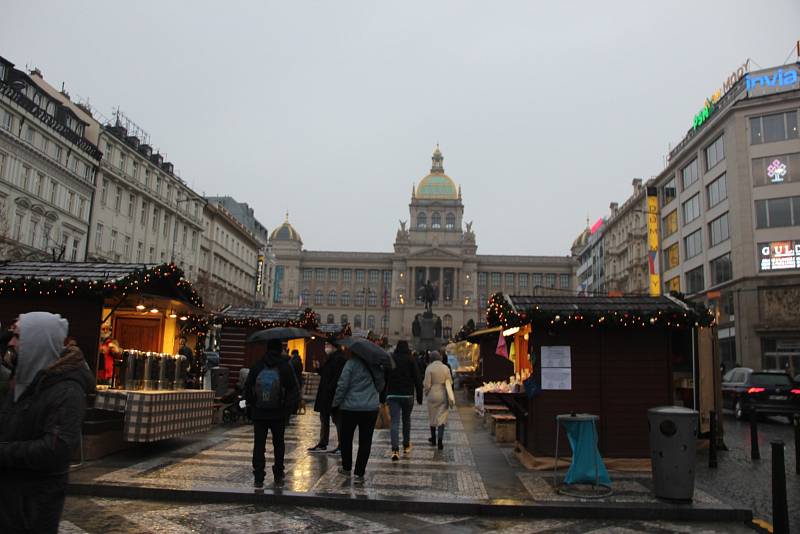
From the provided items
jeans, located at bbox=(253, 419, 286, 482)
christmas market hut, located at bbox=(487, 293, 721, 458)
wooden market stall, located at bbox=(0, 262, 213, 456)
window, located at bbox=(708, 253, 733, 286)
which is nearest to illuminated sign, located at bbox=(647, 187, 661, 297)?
window, located at bbox=(708, 253, 733, 286)

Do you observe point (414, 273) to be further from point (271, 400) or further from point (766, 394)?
point (271, 400)

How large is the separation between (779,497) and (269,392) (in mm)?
6195

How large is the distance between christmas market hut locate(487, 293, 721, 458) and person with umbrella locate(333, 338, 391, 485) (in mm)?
2833

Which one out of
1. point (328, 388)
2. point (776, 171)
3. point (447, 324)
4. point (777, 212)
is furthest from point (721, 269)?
point (447, 324)

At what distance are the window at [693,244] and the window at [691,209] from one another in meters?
1.25

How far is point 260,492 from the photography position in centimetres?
827

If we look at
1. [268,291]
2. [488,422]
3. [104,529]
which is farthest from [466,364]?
[268,291]

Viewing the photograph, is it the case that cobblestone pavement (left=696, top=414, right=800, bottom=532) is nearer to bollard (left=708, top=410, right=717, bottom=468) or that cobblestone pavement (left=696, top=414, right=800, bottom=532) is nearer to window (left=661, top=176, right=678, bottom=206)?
bollard (left=708, top=410, right=717, bottom=468)

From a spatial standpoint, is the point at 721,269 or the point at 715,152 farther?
the point at 715,152

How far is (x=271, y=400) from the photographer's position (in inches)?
351

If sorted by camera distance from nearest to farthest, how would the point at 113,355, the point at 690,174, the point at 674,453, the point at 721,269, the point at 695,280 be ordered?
the point at 674,453, the point at 113,355, the point at 721,269, the point at 695,280, the point at 690,174

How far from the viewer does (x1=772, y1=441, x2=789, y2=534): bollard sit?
22.6 ft

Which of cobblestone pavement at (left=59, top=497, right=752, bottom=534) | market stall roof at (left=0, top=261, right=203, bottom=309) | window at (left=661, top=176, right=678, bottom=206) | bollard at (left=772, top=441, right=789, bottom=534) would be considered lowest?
cobblestone pavement at (left=59, top=497, right=752, bottom=534)

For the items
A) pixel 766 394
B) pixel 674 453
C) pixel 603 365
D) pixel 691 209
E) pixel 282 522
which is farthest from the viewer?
pixel 691 209
